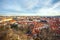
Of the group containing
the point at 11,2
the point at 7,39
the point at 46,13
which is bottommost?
the point at 7,39

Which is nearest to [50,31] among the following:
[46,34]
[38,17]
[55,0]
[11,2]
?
[46,34]

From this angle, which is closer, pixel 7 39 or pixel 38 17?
pixel 7 39

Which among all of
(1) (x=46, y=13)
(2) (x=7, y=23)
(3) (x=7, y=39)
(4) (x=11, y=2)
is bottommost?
(3) (x=7, y=39)

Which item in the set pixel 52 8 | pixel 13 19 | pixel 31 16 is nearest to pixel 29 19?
pixel 31 16

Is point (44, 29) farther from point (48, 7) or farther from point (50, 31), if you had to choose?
point (48, 7)

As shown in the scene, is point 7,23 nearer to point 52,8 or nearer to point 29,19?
point 29,19

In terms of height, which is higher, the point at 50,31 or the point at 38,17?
the point at 38,17
